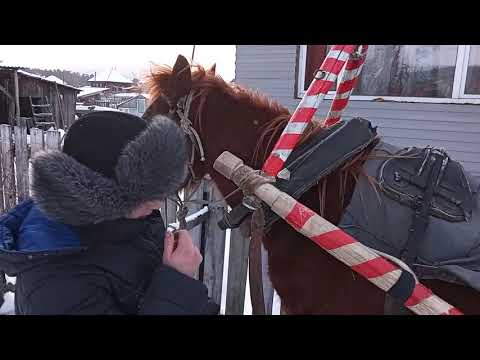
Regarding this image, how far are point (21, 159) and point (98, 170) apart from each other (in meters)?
3.96

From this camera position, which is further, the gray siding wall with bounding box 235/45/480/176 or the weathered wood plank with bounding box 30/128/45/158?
the gray siding wall with bounding box 235/45/480/176

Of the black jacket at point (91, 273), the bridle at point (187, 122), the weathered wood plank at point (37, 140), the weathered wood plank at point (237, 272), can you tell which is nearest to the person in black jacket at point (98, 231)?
the black jacket at point (91, 273)

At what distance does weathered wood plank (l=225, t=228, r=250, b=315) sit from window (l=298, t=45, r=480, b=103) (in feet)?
9.49

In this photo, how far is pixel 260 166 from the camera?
175cm

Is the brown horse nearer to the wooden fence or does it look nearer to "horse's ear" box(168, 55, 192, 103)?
"horse's ear" box(168, 55, 192, 103)

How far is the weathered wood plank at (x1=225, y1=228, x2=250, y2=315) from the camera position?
8.30 ft

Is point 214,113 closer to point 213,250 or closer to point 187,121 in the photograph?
point 187,121

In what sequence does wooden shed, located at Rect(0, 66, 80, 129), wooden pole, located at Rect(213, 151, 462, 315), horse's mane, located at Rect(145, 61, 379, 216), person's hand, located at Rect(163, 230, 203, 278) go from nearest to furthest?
person's hand, located at Rect(163, 230, 203, 278) → wooden pole, located at Rect(213, 151, 462, 315) → horse's mane, located at Rect(145, 61, 379, 216) → wooden shed, located at Rect(0, 66, 80, 129)

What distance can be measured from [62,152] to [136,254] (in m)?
0.34

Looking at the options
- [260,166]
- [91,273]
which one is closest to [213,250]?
[260,166]

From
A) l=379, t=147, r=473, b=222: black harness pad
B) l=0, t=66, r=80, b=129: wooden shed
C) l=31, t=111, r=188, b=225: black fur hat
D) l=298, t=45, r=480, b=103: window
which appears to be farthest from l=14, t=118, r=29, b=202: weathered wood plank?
l=0, t=66, r=80, b=129: wooden shed
